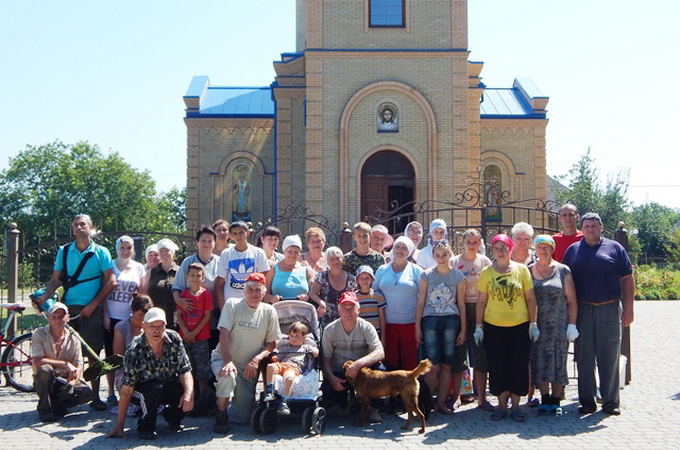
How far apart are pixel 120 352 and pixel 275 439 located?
2.22m

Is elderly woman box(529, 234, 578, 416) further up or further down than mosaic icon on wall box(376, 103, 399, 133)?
further down

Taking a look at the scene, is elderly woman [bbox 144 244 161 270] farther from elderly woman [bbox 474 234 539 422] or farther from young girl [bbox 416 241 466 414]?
elderly woman [bbox 474 234 539 422]

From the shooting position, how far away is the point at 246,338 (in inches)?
262

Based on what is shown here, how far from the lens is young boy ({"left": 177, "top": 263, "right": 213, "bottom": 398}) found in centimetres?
697

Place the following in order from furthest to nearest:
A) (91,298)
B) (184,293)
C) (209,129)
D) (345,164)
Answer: (209,129), (345,164), (91,298), (184,293)

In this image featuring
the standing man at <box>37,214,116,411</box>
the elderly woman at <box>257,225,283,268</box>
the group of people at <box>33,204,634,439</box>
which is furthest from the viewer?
the elderly woman at <box>257,225,283,268</box>

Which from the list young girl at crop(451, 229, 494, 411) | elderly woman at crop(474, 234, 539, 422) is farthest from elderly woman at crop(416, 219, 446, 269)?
elderly woman at crop(474, 234, 539, 422)

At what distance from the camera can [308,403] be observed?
640 cm

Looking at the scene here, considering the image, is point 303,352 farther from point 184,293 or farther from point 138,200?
point 138,200

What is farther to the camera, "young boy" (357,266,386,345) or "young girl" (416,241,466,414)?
"young boy" (357,266,386,345)

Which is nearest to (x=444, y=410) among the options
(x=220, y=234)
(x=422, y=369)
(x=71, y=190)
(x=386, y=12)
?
(x=422, y=369)

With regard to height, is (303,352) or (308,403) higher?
(303,352)

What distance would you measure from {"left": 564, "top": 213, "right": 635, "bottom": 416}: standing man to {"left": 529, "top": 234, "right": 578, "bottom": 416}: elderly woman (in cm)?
21

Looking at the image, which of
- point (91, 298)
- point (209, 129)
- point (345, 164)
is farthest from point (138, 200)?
point (91, 298)
